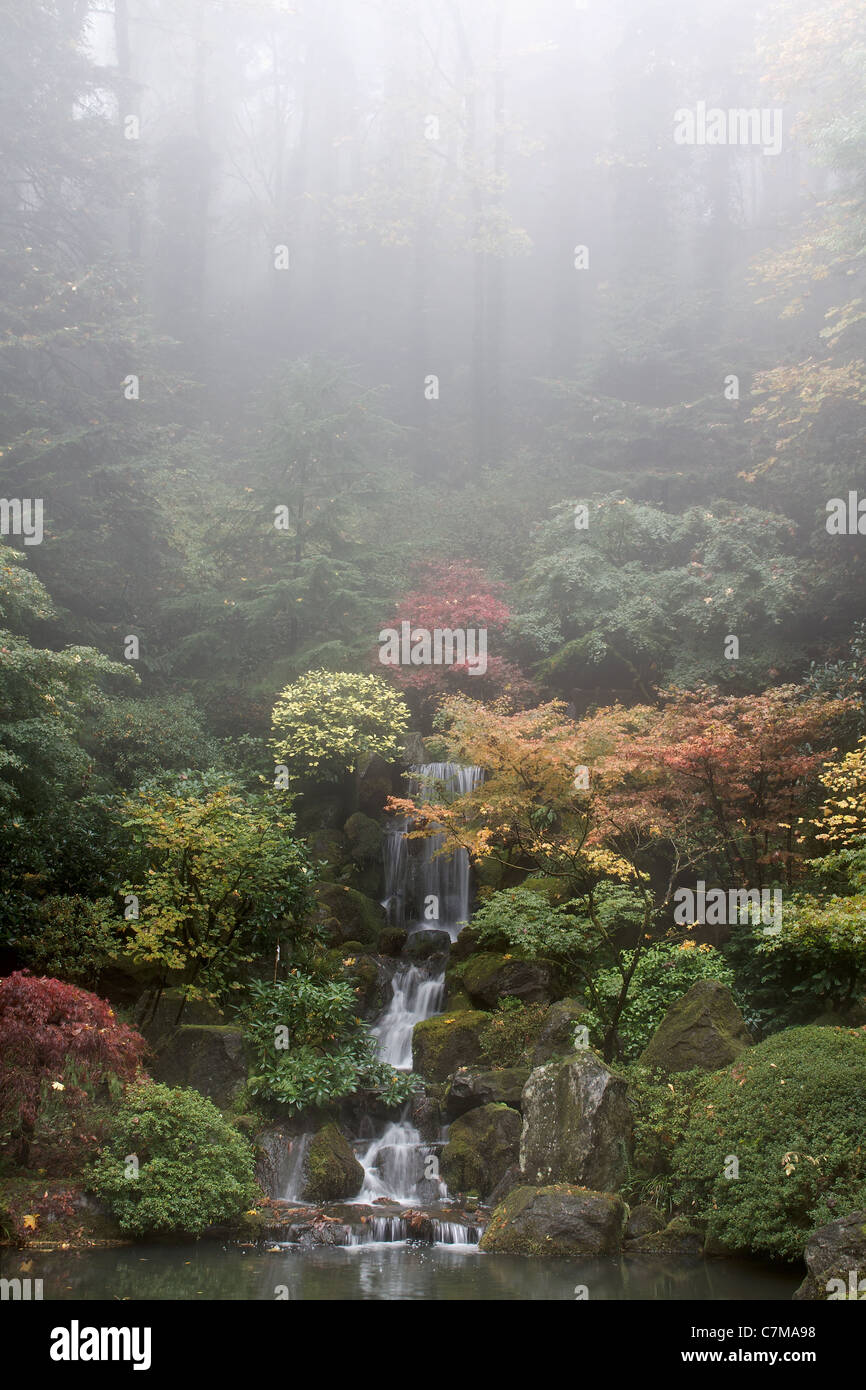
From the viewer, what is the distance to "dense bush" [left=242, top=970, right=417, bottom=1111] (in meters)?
10.3

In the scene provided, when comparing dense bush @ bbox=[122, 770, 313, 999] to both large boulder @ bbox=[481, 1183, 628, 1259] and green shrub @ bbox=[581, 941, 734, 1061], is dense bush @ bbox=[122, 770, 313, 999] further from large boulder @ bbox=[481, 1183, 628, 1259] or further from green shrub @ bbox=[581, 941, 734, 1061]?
large boulder @ bbox=[481, 1183, 628, 1259]

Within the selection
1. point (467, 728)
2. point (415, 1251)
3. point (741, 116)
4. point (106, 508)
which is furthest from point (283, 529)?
point (741, 116)

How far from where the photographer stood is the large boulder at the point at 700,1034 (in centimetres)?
960

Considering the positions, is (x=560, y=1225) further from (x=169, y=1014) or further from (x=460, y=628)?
(x=460, y=628)

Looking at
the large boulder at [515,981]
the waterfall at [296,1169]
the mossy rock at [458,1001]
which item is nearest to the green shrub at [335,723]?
the mossy rock at [458,1001]

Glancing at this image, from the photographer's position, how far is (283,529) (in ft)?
63.2

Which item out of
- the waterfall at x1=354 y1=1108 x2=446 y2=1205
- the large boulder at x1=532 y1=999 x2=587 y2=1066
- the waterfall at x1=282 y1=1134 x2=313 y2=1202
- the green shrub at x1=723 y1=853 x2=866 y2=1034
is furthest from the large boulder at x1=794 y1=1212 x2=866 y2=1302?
the waterfall at x1=282 y1=1134 x2=313 y2=1202

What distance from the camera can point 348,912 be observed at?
47.1 feet

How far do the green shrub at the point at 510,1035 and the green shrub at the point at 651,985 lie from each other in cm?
73

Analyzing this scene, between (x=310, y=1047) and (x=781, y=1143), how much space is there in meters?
5.16

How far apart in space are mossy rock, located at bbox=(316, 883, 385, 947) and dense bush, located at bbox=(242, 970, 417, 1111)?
250 cm

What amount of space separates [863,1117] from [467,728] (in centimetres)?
643
